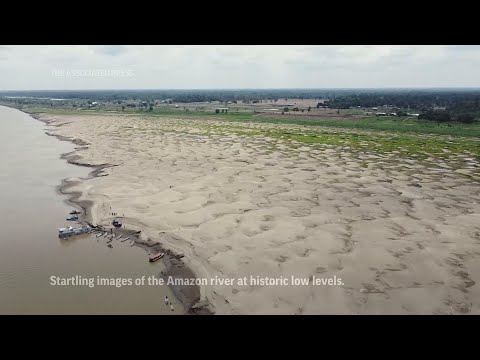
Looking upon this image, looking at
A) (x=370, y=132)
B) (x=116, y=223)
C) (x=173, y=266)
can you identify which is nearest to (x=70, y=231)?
(x=116, y=223)

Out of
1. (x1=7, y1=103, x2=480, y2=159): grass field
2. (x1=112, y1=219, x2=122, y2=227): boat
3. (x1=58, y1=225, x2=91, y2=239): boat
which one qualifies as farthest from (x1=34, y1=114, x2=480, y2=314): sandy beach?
(x1=7, y1=103, x2=480, y2=159): grass field

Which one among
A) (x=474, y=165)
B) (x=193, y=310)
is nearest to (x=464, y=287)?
(x=193, y=310)

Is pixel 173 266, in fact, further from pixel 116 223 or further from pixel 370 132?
pixel 370 132

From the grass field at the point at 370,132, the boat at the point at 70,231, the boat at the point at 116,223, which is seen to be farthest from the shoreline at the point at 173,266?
the grass field at the point at 370,132

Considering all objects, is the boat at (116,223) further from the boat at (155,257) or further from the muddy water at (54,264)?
the boat at (155,257)

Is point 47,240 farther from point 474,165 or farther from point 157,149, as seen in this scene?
point 474,165

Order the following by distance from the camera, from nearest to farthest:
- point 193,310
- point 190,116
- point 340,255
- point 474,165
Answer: point 193,310, point 340,255, point 474,165, point 190,116
